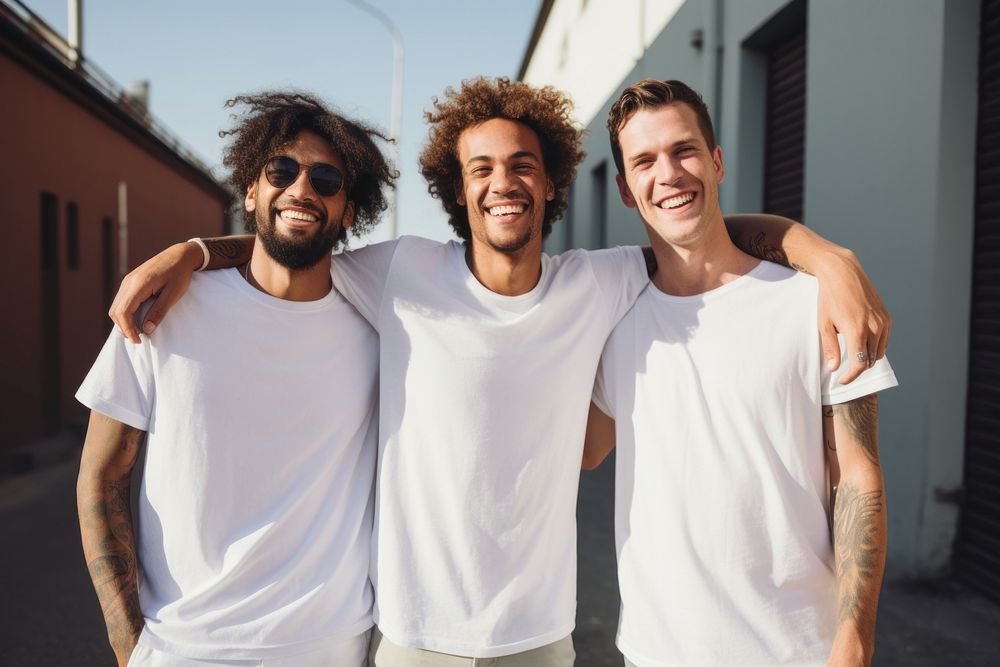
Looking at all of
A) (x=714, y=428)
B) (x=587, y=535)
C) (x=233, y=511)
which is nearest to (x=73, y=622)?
(x=233, y=511)

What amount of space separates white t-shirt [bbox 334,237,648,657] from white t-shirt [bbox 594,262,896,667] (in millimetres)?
247

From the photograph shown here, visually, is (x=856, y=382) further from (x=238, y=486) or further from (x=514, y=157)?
(x=238, y=486)

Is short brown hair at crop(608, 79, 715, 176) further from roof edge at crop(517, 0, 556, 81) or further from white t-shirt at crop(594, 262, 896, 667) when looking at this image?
roof edge at crop(517, 0, 556, 81)

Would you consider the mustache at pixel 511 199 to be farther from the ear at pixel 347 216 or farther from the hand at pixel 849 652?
the hand at pixel 849 652

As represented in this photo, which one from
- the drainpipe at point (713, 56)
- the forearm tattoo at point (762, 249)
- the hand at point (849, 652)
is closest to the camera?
the hand at point (849, 652)

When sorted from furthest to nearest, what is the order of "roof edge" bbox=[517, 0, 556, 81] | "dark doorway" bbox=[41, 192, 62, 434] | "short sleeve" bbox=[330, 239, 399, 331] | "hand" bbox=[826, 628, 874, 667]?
"roof edge" bbox=[517, 0, 556, 81]
"dark doorway" bbox=[41, 192, 62, 434]
"short sleeve" bbox=[330, 239, 399, 331]
"hand" bbox=[826, 628, 874, 667]

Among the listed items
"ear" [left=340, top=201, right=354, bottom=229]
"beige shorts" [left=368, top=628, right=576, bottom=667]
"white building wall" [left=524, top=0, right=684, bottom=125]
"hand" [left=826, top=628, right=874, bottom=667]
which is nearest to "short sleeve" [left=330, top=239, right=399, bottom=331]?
"ear" [left=340, top=201, right=354, bottom=229]

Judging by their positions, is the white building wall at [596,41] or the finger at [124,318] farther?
the white building wall at [596,41]

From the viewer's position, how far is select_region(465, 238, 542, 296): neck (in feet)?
8.41

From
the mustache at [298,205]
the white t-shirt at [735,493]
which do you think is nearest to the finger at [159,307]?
the mustache at [298,205]

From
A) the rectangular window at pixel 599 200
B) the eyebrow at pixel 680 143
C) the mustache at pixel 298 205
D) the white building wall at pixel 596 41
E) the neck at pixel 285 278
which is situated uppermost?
the white building wall at pixel 596 41

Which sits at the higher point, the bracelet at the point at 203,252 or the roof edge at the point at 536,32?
the roof edge at the point at 536,32

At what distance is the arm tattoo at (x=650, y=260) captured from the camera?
8.62 feet

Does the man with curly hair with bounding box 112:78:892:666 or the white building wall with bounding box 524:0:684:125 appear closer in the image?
the man with curly hair with bounding box 112:78:892:666
